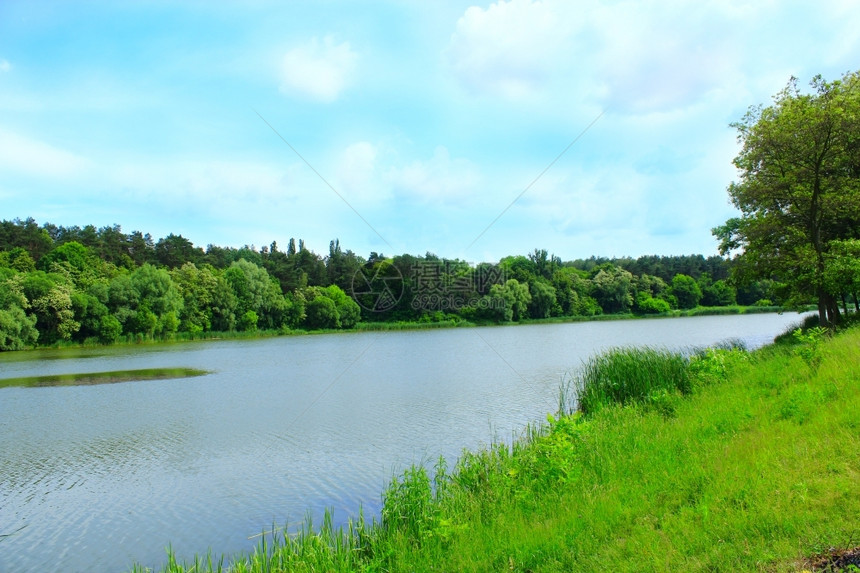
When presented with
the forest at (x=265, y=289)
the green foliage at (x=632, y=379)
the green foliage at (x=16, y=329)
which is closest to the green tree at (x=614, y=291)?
the forest at (x=265, y=289)

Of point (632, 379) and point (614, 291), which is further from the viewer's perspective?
point (614, 291)

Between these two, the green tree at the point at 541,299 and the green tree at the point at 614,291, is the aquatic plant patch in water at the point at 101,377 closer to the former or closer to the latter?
the green tree at the point at 541,299

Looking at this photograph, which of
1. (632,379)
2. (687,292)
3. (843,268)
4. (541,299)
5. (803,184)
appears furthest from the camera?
(687,292)

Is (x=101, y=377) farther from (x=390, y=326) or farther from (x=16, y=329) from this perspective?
(x=390, y=326)

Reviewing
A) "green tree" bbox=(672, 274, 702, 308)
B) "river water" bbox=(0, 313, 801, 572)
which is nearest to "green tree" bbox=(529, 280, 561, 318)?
"green tree" bbox=(672, 274, 702, 308)

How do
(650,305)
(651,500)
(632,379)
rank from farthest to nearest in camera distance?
1. (650,305)
2. (632,379)
3. (651,500)

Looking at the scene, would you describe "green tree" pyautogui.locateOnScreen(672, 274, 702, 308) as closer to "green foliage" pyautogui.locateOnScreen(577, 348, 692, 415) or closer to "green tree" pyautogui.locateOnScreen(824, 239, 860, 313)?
"green tree" pyautogui.locateOnScreen(824, 239, 860, 313)

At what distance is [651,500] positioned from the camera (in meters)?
5.44

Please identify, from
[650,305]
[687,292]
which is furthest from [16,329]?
[687,292]

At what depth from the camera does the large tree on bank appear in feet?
56.6

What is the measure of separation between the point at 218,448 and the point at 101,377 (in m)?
18.0

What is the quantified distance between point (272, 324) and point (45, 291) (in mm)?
27189

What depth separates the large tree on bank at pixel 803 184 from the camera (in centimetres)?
1725

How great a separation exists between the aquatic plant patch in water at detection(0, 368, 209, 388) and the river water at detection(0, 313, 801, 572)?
1.64 m
